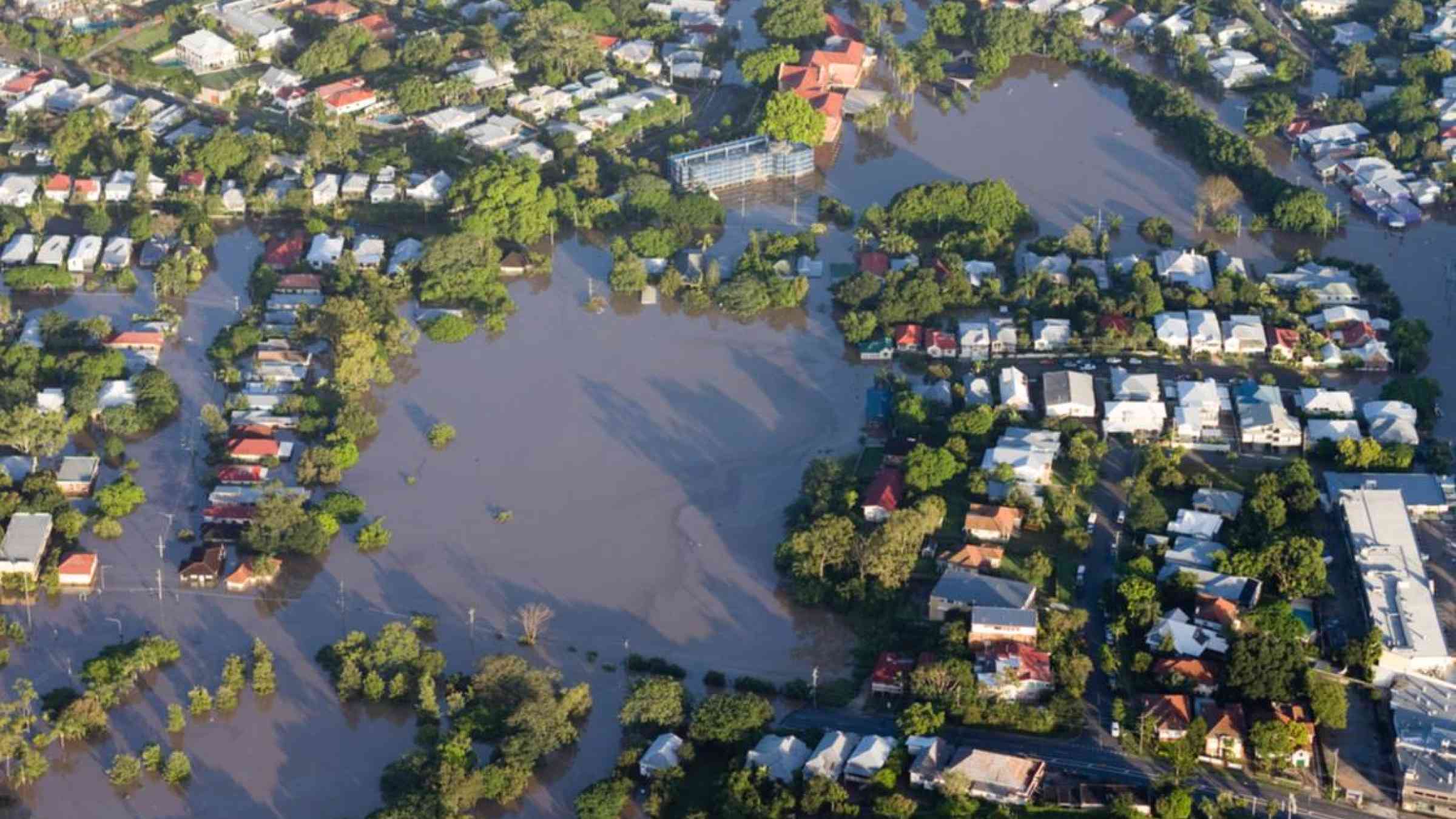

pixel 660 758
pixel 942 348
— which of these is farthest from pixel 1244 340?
pixel 660 758

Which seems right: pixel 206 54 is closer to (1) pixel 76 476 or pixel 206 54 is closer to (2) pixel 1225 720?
(1) pixel 76 476

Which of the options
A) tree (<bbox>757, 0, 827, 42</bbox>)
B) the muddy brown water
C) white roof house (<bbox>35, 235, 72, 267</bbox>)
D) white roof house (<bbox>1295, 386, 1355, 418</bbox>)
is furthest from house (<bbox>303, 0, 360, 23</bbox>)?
white roof house (<bbox>1295, 386, 1355, 418</bbox>)

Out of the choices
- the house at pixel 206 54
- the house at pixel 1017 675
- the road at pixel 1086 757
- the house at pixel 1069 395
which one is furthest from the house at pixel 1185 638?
the house at pixel 206 54

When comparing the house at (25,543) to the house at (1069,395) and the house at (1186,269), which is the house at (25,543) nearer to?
the house at (1069,395)

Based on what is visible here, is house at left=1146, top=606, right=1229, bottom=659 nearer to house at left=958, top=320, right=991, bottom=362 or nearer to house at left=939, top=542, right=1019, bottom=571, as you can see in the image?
house at left=939, top=542, right=1019, bottom=571

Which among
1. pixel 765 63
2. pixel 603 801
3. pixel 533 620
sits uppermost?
pixel 603 801

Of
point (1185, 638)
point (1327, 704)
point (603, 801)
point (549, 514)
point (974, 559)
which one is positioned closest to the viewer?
point (603, 801)

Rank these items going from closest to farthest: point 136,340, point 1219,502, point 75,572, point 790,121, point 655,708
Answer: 1. point 655,708
2. point 75,572
3. point 1219,502
4. point 136,340
5. point 790,121
